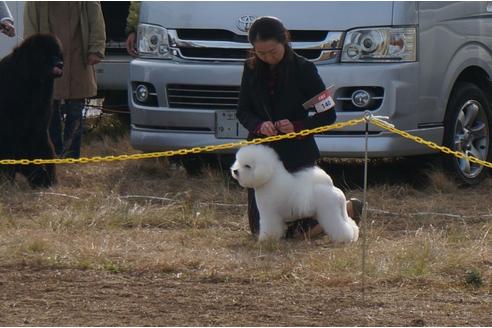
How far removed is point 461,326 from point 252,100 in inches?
102

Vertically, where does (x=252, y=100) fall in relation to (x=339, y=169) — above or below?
above

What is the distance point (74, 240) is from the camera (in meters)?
7.20

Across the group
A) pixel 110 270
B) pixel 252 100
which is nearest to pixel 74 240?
pixel 110 270

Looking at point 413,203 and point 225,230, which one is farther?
point 413,203

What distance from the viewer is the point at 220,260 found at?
6727 millimetres

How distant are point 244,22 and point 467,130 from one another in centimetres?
211

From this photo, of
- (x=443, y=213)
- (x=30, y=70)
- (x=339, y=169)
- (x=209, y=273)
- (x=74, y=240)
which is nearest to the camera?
(x=209, y=273)

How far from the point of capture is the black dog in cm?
900

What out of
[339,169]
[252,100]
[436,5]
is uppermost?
[436,5]

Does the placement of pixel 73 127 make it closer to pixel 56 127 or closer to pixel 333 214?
pixel 56 127

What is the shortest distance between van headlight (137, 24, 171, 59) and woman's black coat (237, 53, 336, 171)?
2.13m

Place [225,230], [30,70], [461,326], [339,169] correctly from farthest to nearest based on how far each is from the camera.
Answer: [339,169]
[30,70]
[225,230]
[461,326]

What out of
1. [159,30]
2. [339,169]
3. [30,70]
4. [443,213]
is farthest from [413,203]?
[30,70]

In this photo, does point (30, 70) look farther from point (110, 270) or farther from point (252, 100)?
point (110, 270)
